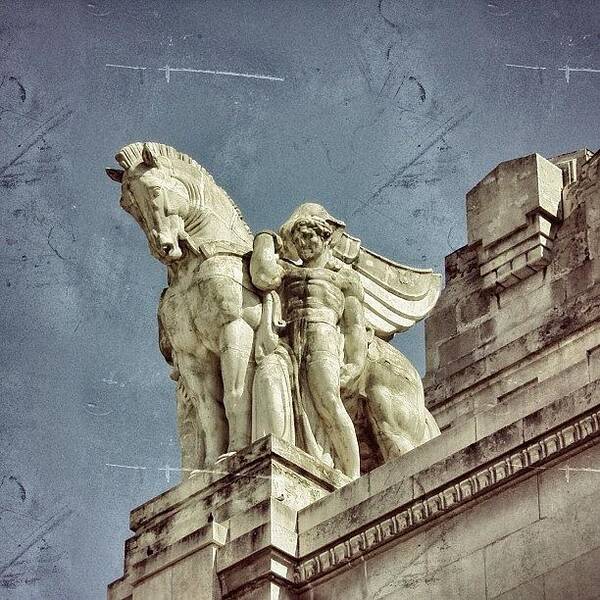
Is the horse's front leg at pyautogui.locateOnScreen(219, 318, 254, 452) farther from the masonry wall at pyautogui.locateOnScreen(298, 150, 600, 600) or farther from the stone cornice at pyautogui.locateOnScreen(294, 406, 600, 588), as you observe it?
the stone cornice at pyautogui.locateOnScreen(294, 406, 600, 588)

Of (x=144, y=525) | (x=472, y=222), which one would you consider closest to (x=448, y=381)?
(x=472, y=222)

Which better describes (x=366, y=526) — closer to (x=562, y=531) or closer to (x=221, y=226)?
(x=562, y=531)

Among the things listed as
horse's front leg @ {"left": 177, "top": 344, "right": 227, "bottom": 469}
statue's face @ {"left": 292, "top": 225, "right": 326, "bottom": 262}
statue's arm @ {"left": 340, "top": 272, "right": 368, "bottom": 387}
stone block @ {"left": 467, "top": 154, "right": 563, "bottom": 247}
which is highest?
stone block @ {"left": 467, "top": 154, "right": 563, "bottom": 247}

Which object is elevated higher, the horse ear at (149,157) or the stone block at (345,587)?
the horse ear at (149,157)

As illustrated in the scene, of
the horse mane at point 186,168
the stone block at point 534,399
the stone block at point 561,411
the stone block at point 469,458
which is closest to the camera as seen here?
the stone block at point 561,411

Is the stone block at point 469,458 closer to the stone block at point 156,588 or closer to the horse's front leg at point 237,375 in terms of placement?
the stone block at point 156,588

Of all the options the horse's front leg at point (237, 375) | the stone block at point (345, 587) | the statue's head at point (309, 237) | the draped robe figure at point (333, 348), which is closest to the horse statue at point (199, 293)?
the horse's front leg at point (237, 375)

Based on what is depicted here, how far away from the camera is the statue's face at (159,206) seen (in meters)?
22.8

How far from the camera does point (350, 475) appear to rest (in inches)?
854

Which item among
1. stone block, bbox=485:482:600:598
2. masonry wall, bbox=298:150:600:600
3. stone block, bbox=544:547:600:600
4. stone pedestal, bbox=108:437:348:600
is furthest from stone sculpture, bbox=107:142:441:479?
stone block, bbox=544:547:600:600

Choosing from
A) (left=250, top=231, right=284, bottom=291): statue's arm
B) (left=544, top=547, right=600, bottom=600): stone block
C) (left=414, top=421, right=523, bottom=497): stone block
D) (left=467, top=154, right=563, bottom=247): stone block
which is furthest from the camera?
(left=467, top=154, right=563, bottom=247): stone block

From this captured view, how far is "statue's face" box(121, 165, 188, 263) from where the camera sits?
74.7 feet

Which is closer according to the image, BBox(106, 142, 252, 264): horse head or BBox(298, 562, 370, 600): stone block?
BBox(298, 562, 370, 600): stone block

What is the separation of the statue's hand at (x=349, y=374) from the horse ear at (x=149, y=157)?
117 inches
